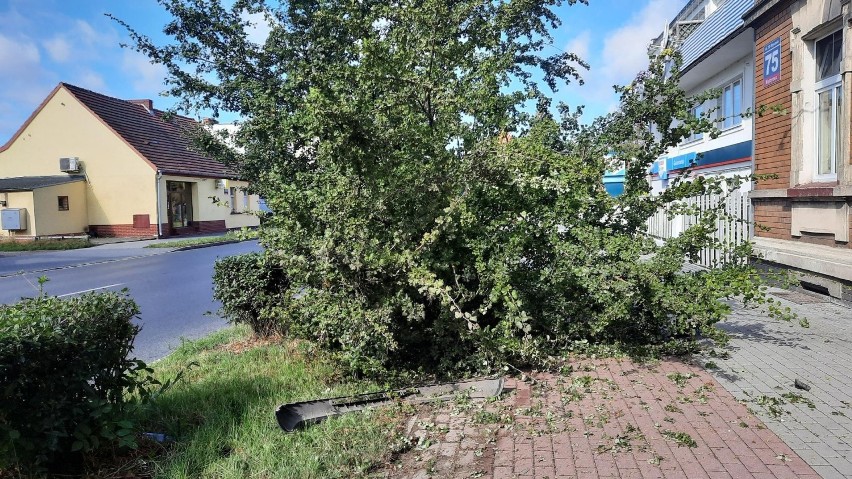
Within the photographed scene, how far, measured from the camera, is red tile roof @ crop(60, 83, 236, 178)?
30922 mm

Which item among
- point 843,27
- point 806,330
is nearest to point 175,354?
point 806,330

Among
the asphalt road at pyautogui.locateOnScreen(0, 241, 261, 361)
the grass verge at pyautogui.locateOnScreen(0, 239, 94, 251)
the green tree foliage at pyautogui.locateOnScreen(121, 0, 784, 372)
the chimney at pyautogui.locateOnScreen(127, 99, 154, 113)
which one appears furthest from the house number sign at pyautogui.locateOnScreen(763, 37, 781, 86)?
the chimney at pyautogui.locateOnScreen(127, 99, 154, 113)

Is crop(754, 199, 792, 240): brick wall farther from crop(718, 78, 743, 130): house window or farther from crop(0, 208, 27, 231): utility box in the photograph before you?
crop(0, 208, 27, 231): utility box

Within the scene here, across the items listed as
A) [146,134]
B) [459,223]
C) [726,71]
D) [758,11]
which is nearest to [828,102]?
[758,11]

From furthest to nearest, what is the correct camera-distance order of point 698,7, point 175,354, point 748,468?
point 698,7
point 175,354
point 748,468

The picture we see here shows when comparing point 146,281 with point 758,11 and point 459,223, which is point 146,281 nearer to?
point 459,223

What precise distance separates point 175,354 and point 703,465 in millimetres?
5808

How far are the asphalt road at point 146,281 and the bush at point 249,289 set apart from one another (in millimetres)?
353

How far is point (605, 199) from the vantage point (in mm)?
5809

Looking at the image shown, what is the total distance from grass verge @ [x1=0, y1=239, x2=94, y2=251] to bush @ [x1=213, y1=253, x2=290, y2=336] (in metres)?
22.7

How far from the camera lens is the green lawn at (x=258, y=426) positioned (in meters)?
3.63

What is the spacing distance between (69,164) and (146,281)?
20.5 m

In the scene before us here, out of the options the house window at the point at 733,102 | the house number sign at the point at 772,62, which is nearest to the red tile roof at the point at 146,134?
the house window at the point at 733,102

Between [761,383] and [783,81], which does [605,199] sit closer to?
[761,383]
